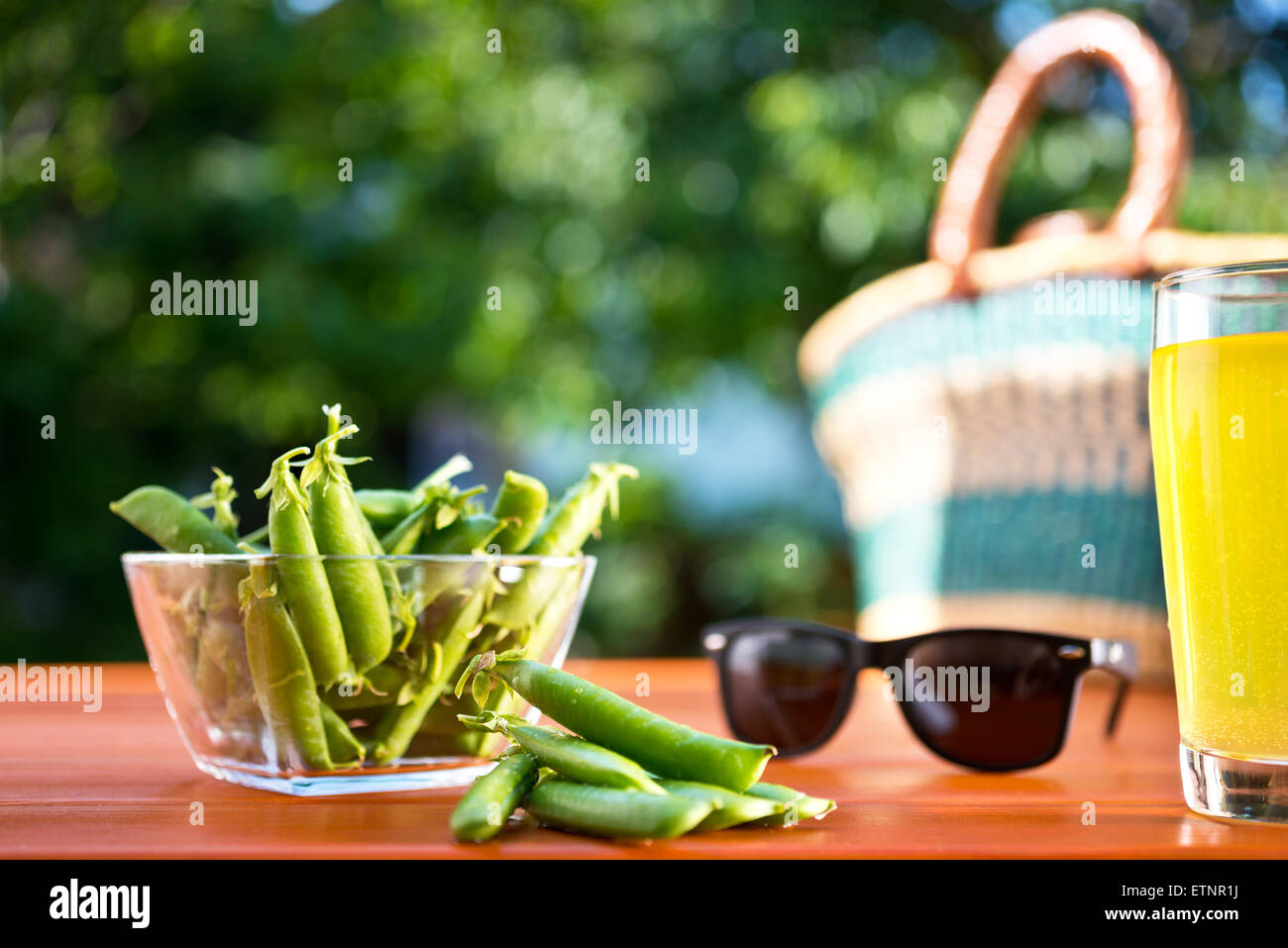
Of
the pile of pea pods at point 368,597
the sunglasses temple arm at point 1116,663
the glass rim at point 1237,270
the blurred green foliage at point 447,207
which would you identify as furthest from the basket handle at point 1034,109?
the blurred green foliage at point 447,207

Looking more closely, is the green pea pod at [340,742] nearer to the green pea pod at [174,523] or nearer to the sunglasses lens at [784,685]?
the green pea pod at [174,523]

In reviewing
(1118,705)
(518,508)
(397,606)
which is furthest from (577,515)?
(1118,705)

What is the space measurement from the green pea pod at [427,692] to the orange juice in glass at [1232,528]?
432mm

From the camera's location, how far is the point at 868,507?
1.68 m

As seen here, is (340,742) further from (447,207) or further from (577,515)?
(447,207)

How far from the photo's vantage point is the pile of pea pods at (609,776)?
57 cm

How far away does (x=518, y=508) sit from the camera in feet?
2.60

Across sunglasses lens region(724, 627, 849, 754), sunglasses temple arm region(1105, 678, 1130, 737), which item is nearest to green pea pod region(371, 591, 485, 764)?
sunglasses lens region(724, 627, 849, 754)

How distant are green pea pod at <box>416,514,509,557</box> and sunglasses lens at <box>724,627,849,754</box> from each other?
1.07 feet

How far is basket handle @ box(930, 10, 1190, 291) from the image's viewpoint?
129 centimetres

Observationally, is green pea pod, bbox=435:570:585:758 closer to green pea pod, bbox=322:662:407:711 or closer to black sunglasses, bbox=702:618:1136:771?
green pea pod, bbox=322:662:407:711
